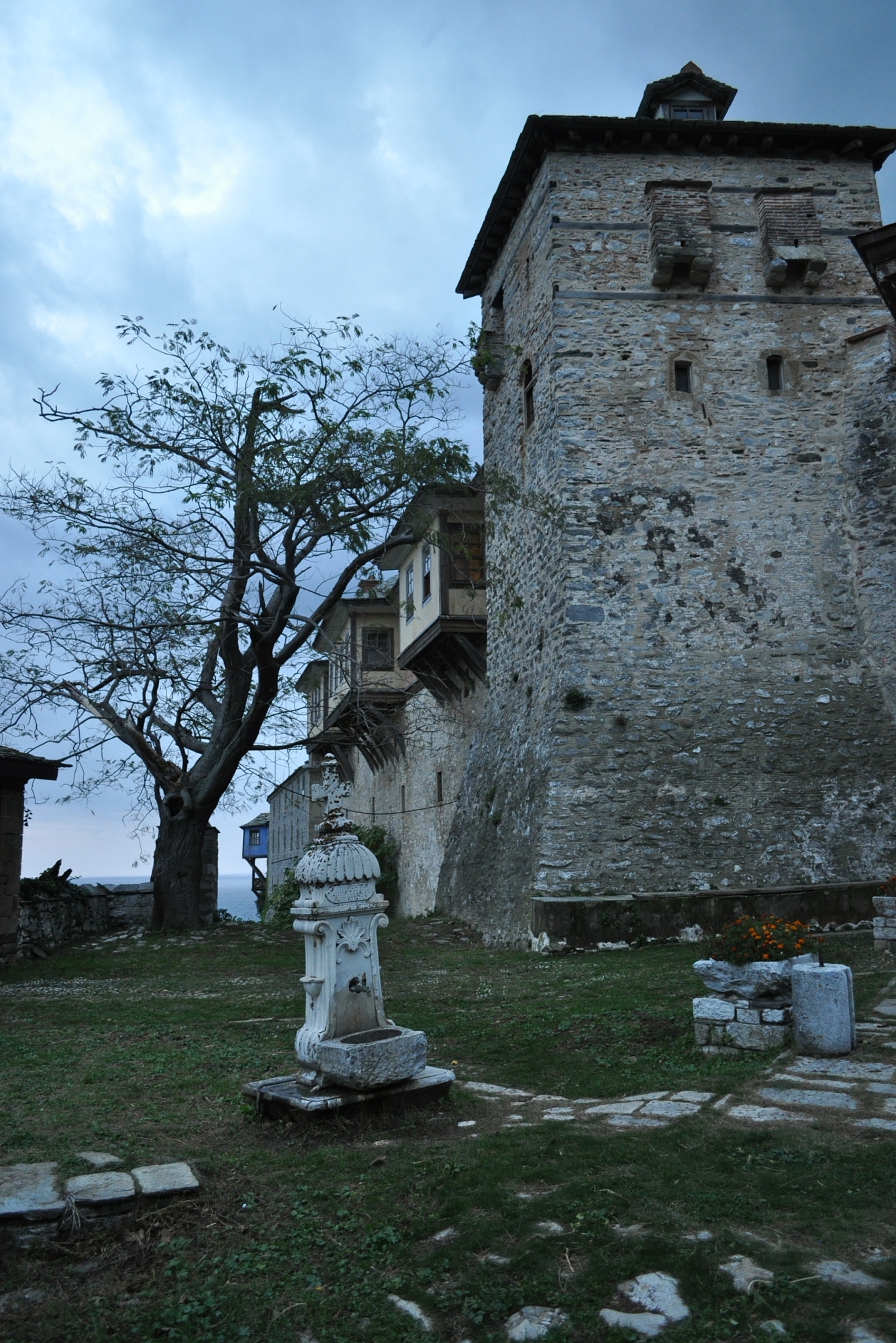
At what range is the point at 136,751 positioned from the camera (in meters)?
16.0

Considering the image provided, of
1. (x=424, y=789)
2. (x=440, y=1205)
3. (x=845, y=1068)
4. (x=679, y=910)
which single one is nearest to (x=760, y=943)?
(x=845, y=1068)

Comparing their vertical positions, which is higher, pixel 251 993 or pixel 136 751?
pixel 136 751

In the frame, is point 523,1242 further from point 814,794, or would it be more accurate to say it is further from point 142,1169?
point 814,794

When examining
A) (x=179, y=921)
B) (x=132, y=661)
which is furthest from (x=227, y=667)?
(x=179, y=921)

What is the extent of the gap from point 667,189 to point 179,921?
45.4 ft

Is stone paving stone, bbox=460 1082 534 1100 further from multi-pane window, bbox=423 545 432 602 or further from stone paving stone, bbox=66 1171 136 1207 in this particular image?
multi-pane window, bbox=423 545 432 602

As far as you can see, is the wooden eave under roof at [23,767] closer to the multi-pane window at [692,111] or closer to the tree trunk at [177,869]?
the tree trunk at [177,869]

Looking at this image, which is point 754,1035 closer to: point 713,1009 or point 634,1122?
point 713,1009

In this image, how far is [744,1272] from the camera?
2938mm

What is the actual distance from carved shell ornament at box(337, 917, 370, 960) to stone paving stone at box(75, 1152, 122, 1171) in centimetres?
137

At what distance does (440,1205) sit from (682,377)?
12.8 metres

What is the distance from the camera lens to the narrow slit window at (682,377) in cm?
1403

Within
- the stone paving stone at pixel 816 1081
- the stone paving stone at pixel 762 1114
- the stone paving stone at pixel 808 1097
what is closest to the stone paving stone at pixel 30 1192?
the stone paving stone at pixel 762 1114

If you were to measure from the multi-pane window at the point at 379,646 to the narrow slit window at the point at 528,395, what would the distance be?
11.1 m
